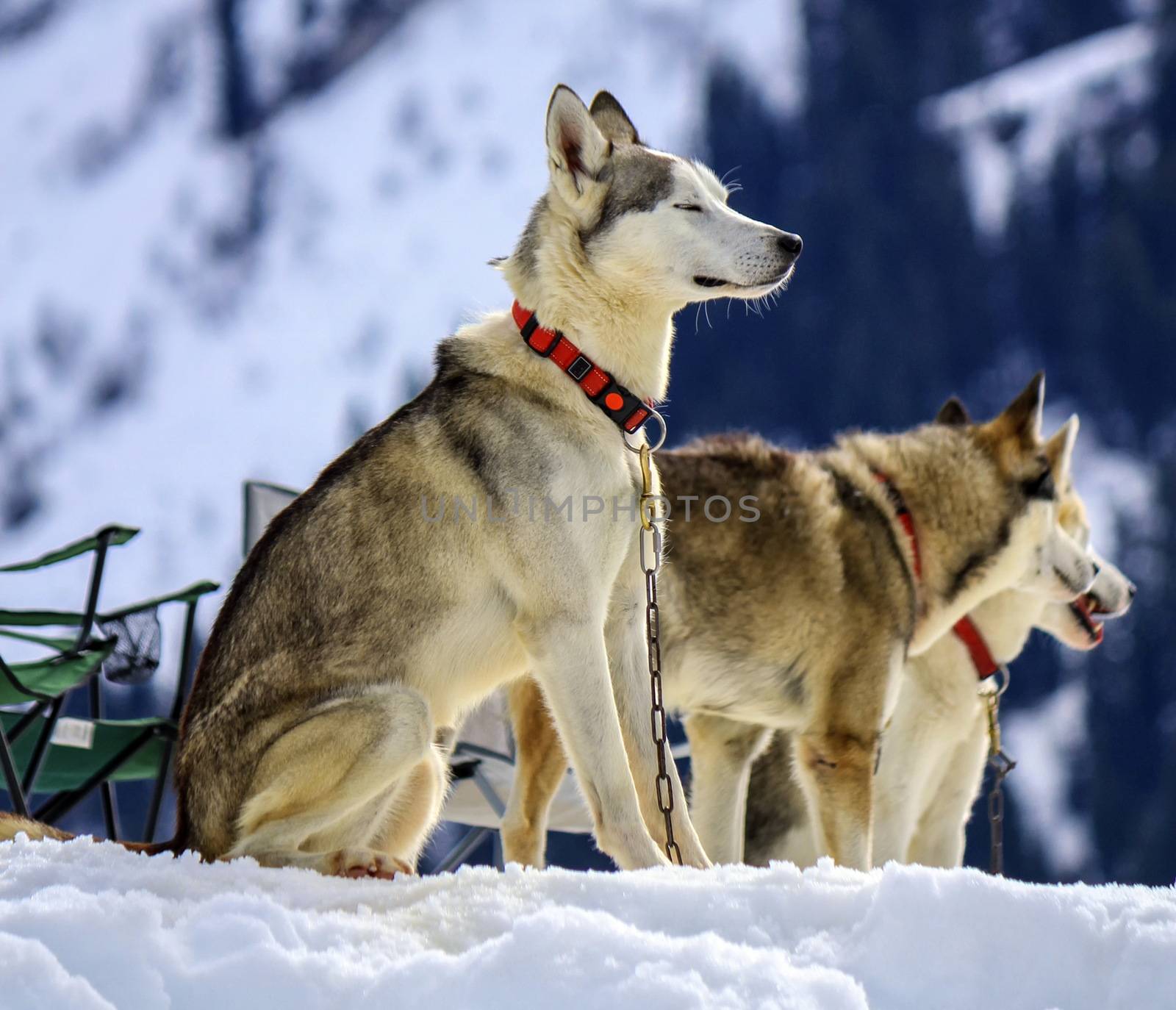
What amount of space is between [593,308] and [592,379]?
191 mm

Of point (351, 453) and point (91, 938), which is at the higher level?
point (351, 453)

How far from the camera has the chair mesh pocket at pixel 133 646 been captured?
467 cm

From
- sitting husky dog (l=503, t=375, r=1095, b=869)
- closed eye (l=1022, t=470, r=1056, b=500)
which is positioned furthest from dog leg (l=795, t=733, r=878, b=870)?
closed eye (l=1022, t=470, r=1056, b=500)

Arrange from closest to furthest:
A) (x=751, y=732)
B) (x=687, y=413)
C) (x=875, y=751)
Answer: (x=875, y=751)
(x=751, y=732)
(x=687, y=413)

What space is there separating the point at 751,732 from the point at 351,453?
231cm

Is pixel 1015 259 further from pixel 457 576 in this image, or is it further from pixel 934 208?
pixel 457 576

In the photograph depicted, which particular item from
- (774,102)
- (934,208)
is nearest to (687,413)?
(934,208)

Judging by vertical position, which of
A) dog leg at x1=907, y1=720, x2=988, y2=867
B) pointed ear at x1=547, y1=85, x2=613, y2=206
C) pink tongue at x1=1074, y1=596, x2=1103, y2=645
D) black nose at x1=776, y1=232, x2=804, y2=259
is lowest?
dog leg at x1=907, y1=720, x2=988, y2=867

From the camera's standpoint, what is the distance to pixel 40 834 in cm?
272

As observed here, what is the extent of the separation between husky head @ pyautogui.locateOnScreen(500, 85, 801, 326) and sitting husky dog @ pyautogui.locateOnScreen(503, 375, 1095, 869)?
137cm

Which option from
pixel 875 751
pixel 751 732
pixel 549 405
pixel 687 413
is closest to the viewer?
pixel 549 405

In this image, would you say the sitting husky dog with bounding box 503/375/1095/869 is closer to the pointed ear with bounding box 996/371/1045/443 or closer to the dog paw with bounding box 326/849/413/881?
the pointed ear with bounding box 996/371/1045/443

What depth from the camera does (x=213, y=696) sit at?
9.27 ft

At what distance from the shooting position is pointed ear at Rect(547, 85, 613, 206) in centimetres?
311
